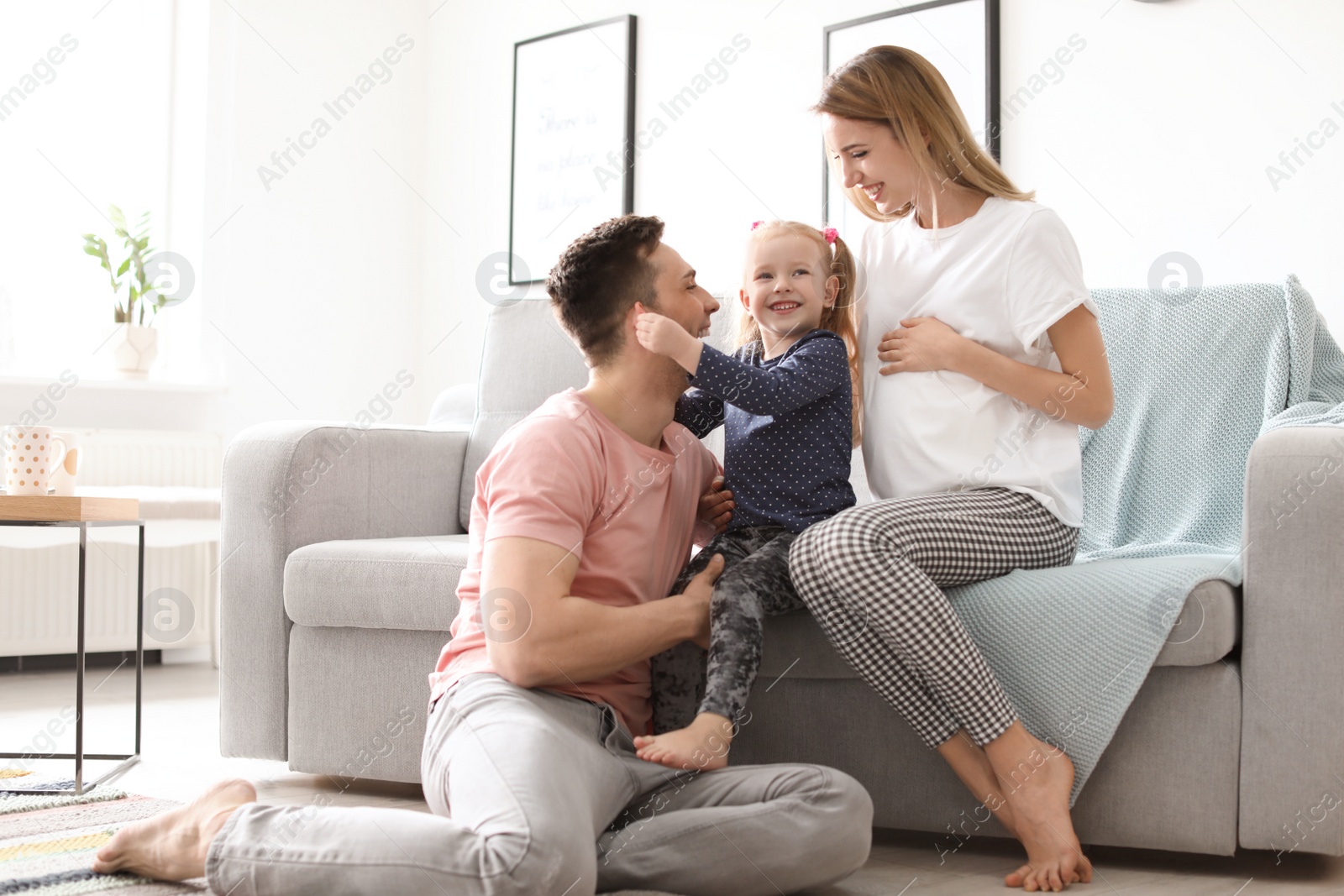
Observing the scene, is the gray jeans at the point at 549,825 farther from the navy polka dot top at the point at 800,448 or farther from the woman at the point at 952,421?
the navy polka dot top at the point at 800,448

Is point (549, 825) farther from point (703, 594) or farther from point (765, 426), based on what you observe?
point (765, 426)

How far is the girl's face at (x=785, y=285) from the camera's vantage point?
1652 millimetres

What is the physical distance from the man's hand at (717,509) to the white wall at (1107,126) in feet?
4.36

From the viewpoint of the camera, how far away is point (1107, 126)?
2.62 meters

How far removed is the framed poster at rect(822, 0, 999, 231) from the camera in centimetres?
277

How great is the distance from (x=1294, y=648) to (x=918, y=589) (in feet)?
1.52

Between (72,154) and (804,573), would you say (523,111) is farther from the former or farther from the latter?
(804,573)

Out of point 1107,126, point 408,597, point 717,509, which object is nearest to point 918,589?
point 717,509

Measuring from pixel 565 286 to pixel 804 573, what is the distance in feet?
1.50

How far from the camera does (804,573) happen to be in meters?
1.47

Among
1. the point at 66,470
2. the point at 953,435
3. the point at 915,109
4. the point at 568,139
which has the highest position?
the point at 568,139

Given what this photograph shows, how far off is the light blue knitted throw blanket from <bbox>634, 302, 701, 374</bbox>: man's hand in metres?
0.46

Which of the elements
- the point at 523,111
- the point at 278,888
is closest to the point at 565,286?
the point at 278,888

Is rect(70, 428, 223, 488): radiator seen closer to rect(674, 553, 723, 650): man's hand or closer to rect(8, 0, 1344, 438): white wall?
rect(8, 0, 1344, 438): white wall
